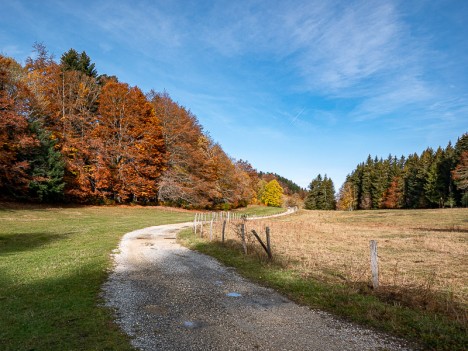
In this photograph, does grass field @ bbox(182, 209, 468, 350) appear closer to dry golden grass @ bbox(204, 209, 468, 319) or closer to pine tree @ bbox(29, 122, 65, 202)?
dry golden grass @ bbox(204, 209, 468, 319)

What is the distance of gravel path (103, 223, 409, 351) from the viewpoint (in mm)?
6244

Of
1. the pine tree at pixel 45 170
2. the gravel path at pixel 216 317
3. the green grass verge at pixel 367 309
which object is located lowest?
the gravel path at pixel 216 317

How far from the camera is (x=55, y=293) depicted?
→ 9.20m

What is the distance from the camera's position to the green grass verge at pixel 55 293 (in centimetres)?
612

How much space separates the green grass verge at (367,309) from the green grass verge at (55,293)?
549cm

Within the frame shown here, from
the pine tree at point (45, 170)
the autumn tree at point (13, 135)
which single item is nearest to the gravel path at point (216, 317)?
the autumn tree at point (13, 135)

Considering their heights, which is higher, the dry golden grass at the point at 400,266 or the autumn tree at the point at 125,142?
the autumn tree at the point at 125,142

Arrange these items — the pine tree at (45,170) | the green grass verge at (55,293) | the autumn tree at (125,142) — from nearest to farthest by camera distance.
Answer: the green grass verge at (55,293) → the pine tree at (45,170) → the autumn tree at (125,142)

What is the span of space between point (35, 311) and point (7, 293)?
8.40 ft

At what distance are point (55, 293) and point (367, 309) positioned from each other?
8966mm

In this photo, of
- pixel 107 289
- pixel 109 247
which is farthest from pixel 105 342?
pixel 109 247

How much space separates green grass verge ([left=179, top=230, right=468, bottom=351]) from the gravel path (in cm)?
51

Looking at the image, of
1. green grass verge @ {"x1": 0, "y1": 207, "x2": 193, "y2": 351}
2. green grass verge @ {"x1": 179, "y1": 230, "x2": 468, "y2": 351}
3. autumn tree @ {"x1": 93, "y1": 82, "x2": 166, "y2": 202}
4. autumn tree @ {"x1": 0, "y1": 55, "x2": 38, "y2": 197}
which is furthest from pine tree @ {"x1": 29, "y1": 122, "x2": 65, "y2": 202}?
green grass verge @ {"x1": 179, "y1": 230, "x2": 468, "y2": 351}

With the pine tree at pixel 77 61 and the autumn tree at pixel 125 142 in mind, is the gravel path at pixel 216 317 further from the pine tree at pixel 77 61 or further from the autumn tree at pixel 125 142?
the pine tree at pixel 77 61
